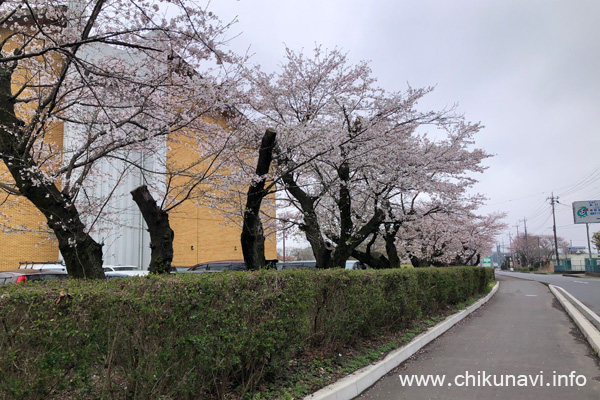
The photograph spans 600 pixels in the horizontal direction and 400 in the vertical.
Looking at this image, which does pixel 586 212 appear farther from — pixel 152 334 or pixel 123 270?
pixel 152 334

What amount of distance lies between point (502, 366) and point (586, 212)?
43.1m

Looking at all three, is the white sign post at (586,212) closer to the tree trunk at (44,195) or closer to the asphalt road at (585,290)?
the asphalt road at (585,290)

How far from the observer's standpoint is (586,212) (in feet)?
133

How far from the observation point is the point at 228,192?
380 inches

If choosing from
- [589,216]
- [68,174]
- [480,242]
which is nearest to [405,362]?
[68,174]

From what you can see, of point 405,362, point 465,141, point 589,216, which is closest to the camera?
point 405,362

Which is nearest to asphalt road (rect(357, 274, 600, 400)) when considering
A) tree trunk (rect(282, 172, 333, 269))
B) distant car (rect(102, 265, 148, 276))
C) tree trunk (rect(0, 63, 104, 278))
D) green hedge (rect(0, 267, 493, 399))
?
green hedge (rect(0, 267, 493, 399))

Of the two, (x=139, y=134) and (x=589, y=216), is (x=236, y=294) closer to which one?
(x=139, y=134)

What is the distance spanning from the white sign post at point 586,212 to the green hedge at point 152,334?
44895 mm

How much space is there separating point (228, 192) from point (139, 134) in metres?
2.93

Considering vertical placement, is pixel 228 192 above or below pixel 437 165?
below

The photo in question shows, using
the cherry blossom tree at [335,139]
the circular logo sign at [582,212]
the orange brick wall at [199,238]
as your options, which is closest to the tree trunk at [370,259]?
the cherry blossom tree at [335,139]

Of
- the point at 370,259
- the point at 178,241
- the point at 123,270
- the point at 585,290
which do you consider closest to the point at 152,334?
the point at 370,259

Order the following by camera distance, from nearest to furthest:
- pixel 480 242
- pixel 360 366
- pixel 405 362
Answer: pixel 360 366 → pixel 405 362 → pixel 480 242
